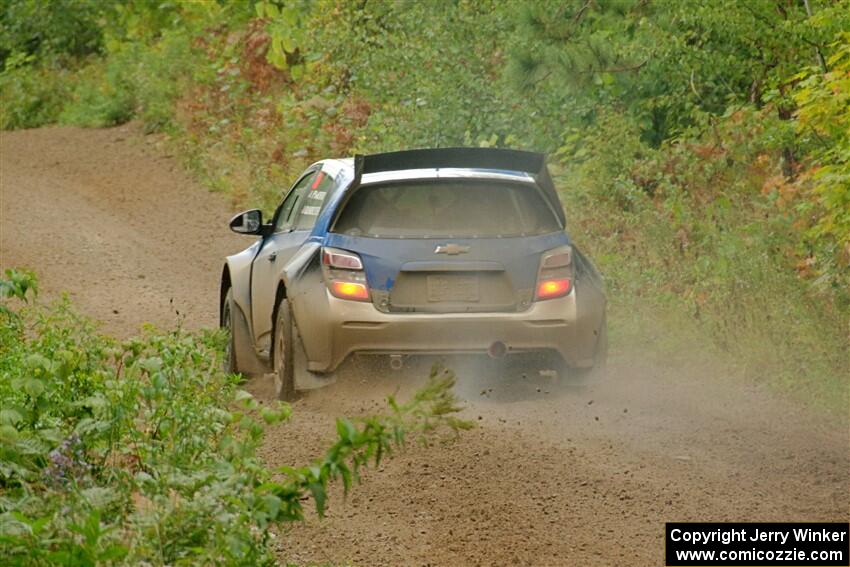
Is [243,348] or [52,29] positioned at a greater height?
[243,348]

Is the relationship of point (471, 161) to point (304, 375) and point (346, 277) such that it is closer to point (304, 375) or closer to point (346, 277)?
point (346, 277)

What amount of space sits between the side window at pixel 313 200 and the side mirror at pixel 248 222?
0.31 meters

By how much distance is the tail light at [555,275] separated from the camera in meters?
10.5

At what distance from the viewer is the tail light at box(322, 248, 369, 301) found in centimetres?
1040

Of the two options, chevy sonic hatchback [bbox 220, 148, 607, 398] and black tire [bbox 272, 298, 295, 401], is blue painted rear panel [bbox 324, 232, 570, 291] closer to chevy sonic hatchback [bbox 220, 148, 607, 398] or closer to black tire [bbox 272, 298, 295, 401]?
chevy sonic hatchback [bbox 220, 148, 607, 398]

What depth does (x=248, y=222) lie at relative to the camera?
1177 centimetres

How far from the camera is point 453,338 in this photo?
10312 millimetres

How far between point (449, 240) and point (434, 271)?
0.73 feet

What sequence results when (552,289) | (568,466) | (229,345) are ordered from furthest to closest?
(229,345)
(552,289)
(568,466)

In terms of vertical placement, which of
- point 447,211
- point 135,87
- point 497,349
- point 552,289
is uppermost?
point 447,211

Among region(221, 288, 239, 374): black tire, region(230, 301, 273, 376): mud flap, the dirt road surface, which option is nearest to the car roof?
the dirt road surface

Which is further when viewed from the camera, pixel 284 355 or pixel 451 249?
pixel 284 355

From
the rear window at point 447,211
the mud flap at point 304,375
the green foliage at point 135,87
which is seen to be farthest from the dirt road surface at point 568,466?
the green foliage at point 135,87

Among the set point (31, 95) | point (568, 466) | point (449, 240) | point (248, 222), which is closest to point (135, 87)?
point (31, 95)
